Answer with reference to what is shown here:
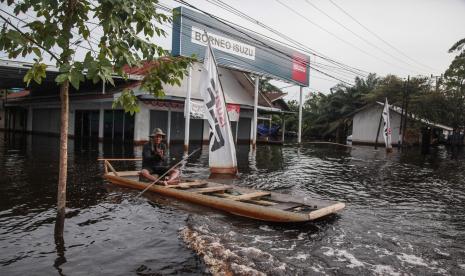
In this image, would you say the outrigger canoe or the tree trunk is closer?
the tree trunk

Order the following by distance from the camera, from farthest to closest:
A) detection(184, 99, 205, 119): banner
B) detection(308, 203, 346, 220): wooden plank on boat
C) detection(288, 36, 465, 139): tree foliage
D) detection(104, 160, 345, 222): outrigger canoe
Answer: detection(288, 36, 465, 139): tree foliage
detection(184, 99, 205, 119): banner
detection(104, 160, 345, 222): outrigger canoe
detection(308, 203, 346, 220): wooden plank on boat

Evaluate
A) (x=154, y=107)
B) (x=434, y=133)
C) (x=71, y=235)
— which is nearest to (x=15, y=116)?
(x=154, y=107)

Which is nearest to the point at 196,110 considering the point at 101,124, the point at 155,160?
the point at 101,124

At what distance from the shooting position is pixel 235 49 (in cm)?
2481

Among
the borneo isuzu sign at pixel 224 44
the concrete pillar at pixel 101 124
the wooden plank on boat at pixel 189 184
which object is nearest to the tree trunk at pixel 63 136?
the wooden plank on boat at pixel 189 184

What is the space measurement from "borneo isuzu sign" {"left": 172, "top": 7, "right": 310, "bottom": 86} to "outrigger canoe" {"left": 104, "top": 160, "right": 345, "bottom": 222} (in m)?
9.07

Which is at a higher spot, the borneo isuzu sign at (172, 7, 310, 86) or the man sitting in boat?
the borneo isuzu sign at (172, 7, 310, 86)

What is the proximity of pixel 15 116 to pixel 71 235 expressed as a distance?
38.0 metres

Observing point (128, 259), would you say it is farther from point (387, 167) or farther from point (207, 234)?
point (387, 167)

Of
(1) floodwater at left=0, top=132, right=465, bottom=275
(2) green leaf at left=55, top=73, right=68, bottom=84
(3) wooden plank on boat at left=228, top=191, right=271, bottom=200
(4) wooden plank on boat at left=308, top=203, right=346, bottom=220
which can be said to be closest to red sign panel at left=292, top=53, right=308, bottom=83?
(1) floodwater at left=0, top=132, right=465, bottom=275

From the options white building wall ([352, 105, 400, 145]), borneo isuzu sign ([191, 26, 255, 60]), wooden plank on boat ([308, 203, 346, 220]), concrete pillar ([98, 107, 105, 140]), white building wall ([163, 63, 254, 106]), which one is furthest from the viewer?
white building wall ([352, 105, 400, 145])

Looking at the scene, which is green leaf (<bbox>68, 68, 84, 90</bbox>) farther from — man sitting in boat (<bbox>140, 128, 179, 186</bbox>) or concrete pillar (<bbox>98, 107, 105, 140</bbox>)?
concrete pillar (<bbox>98, 107, 105, 140</bbox>)

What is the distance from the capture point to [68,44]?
4.69 m

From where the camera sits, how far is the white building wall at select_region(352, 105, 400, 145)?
3731cm
